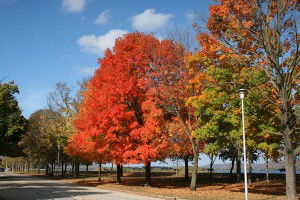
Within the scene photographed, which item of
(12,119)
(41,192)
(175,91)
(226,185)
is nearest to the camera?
(41,192)

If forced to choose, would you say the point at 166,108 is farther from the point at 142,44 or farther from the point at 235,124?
the point at 235,124

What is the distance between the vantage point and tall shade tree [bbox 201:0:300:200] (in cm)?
2008

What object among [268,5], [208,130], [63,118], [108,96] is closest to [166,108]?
[108,96]

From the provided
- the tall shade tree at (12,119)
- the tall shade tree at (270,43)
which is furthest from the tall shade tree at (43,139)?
the tall shade tree at (270,43)

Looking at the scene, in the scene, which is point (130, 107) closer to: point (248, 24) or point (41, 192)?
point (41, 192)

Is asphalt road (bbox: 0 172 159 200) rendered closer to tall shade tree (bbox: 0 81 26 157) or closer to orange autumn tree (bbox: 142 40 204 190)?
orange autumn tree (bbox: 142 40 204 190)

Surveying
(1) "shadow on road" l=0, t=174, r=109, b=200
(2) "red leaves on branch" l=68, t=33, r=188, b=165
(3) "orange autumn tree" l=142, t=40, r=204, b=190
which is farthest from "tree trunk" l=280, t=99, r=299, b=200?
(1) "shadow on road" l=0, t=174, r=109, b=200

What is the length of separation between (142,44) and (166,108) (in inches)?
241

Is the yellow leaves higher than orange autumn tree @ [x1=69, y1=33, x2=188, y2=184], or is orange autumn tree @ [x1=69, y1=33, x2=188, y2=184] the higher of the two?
the yellow leaves

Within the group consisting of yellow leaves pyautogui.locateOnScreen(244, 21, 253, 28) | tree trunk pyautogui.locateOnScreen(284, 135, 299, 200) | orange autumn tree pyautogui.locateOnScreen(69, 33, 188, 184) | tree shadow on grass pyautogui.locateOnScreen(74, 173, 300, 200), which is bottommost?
tree shadow on grass pyautogui.locateOnScreen(74, 173, 300, 200)

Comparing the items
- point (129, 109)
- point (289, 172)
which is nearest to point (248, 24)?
point (289, 172)

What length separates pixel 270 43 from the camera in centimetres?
2078

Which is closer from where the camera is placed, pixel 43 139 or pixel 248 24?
pixel 248 24

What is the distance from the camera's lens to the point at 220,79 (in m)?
23.7
